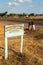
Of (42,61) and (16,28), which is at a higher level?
(16,28)

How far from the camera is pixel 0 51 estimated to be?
356 inches

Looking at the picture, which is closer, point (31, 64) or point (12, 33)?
point (31, 64)

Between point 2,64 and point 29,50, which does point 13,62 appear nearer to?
point 2,64

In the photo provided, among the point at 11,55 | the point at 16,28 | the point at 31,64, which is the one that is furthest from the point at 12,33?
the point at 31,64

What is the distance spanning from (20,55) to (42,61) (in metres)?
1.09

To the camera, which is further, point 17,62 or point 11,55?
point 11,55

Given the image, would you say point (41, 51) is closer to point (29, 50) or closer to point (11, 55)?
point (29, 50)

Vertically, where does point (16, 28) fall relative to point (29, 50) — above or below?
above

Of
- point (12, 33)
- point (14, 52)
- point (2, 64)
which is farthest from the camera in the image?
point (14, 52)

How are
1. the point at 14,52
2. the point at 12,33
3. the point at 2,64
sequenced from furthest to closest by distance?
the point at 14,52 → the point at 12,33 → the point at 2,64

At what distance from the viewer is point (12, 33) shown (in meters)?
8.18

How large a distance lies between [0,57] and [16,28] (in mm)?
1348

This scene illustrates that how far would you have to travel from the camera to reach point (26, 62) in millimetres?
7711

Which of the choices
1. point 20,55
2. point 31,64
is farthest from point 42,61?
point 20,55
